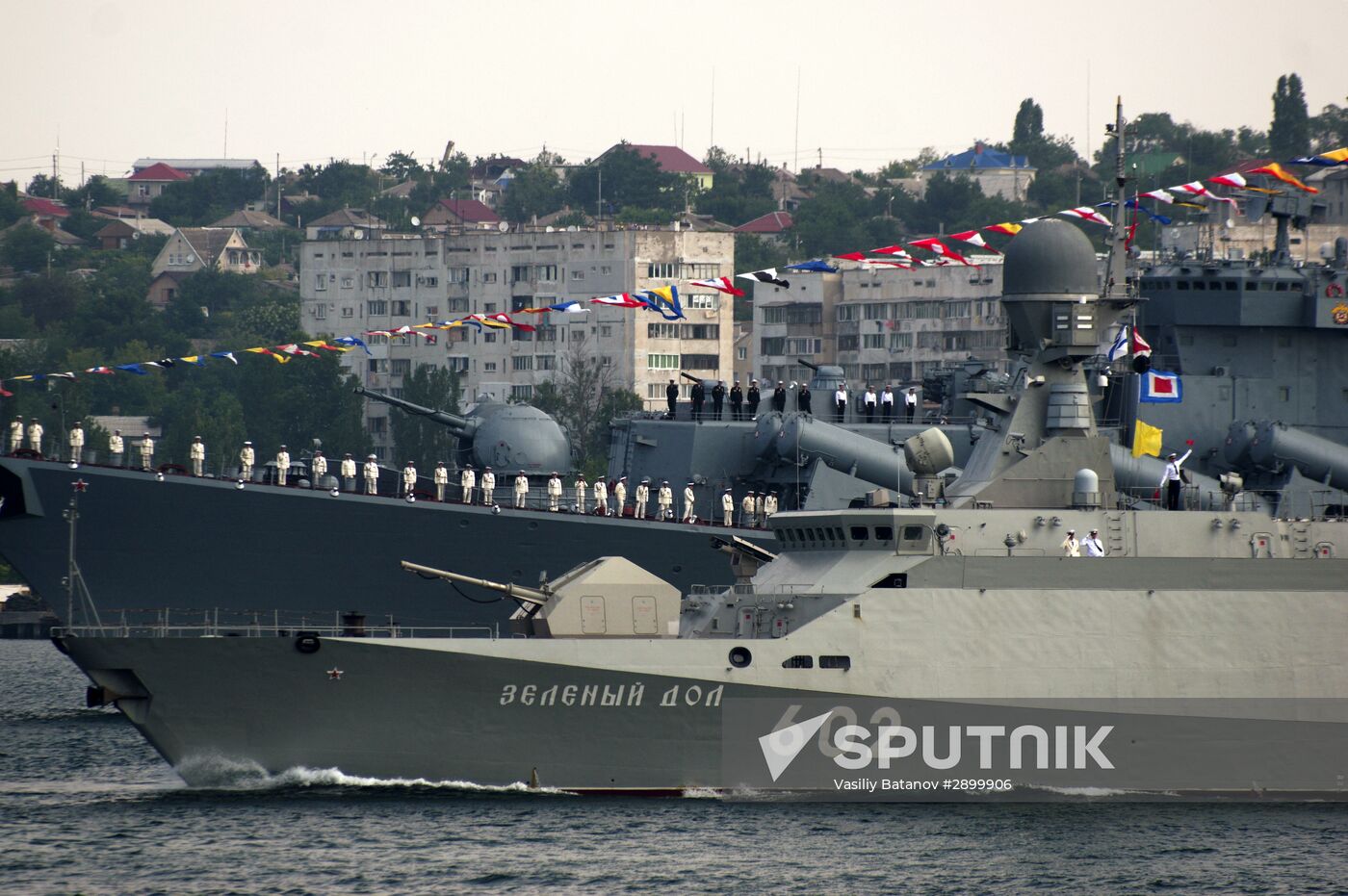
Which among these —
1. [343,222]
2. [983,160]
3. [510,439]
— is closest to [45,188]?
[343,222]

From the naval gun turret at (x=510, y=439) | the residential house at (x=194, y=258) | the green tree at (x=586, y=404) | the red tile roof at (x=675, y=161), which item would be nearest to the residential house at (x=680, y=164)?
the red tile roof at (x=675, y=161)

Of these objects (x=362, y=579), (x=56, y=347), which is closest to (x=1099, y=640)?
(x=362, y=579)

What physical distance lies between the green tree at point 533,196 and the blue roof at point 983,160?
21132 millimetres

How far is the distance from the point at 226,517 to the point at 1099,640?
16.3 m

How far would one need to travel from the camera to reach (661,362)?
72.2 metres

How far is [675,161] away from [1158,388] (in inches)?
3342

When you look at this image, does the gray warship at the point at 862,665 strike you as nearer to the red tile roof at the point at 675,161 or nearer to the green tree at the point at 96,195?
the red tile roof at the point at 675,161

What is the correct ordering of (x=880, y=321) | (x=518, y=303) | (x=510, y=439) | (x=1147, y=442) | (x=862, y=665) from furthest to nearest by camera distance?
(x=880, y=321), (x=518, y=303), (x=510, y=439), (x=1147, y=442), (x=862, y=665)

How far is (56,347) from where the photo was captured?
7850 centimetres

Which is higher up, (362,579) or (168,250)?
(168,250)

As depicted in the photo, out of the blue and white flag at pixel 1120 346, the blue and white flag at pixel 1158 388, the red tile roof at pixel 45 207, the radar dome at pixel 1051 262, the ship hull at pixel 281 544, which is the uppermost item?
the red tile roof at pixel 45 207

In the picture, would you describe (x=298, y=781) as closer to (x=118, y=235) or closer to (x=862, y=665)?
(x=862, y=665)

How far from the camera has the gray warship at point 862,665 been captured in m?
21.4

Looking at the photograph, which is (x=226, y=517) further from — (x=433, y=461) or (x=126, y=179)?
(x=126, y=179)
